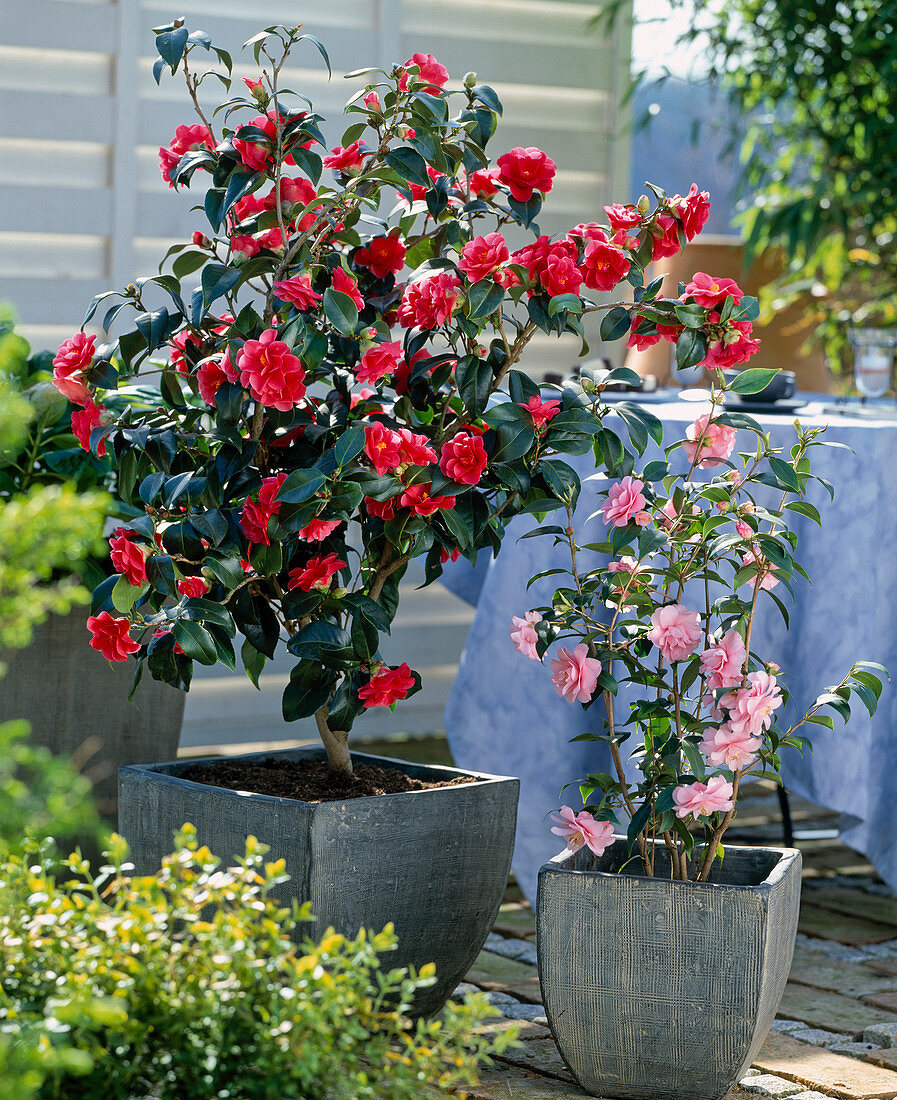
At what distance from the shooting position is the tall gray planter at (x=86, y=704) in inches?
78.8

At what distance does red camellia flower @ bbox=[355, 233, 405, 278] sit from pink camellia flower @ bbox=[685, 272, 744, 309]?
35 cm

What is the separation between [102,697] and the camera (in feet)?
6.72

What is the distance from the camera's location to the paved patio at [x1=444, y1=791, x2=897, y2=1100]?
1.61 metres

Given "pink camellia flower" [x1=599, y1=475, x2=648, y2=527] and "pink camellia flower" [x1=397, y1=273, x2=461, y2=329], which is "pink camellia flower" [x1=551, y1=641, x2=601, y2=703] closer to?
"pink camellia flower" [x1=599, y1=475, x2=648, y2=527]

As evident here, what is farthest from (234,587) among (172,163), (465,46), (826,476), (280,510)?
(465,46)

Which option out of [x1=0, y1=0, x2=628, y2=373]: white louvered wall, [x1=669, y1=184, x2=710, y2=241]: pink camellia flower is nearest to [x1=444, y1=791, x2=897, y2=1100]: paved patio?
[x1=669, y1=184, x2=710, y2=241]: pink camellia flower

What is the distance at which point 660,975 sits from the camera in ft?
4.75

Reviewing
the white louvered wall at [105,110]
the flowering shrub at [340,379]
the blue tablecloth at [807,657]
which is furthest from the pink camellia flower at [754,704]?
the white louvered wall at [105,110]

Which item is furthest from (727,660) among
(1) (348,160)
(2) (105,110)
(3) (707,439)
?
(2) (105,110)

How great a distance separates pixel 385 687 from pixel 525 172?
21.9 inches

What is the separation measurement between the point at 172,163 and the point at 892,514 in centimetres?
106

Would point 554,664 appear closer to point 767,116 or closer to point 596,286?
point 596,286

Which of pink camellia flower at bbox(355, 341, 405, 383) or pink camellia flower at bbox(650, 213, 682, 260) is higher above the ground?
pink camellia flower at bbox(650, 213, 682, 260)

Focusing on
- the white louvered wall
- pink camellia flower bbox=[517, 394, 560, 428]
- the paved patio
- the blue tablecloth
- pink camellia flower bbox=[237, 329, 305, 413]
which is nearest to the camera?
pink camellia flower bbox=[237, 329, 305, 413]
